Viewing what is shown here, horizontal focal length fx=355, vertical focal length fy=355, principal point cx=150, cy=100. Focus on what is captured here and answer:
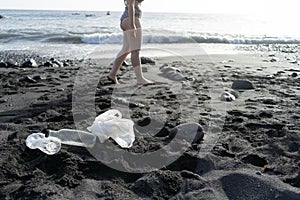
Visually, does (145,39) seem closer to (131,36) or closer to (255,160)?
(131,36)

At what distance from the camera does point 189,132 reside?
2.84m

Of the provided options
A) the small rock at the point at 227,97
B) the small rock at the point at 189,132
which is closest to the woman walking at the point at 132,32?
the small rock at the point at 227,97

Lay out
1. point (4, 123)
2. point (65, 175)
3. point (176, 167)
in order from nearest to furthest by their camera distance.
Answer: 1. point (65, 175)
2. point (176, 167)
3. point (4, 123)

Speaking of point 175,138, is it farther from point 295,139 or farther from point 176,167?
point 295,139

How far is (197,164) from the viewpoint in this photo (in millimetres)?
2396

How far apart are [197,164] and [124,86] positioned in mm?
2892

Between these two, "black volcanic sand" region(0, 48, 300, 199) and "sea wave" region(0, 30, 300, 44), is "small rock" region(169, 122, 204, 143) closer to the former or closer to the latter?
"black volcanic sand" region(0, 48, 300, 199)

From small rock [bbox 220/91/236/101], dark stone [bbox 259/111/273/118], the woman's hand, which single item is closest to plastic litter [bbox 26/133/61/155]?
dark stone [bbox 259/111/273/118]

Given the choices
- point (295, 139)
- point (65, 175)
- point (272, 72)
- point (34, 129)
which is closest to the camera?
point (65, 175)

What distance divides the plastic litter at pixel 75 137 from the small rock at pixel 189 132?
64cm

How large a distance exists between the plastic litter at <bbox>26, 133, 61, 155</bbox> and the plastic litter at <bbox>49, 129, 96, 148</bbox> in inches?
4.4

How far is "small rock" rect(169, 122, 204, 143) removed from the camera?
2785 mm

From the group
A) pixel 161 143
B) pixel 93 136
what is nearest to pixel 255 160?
pixel 161 143

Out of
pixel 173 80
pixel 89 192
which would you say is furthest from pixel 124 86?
pixel 89 192
